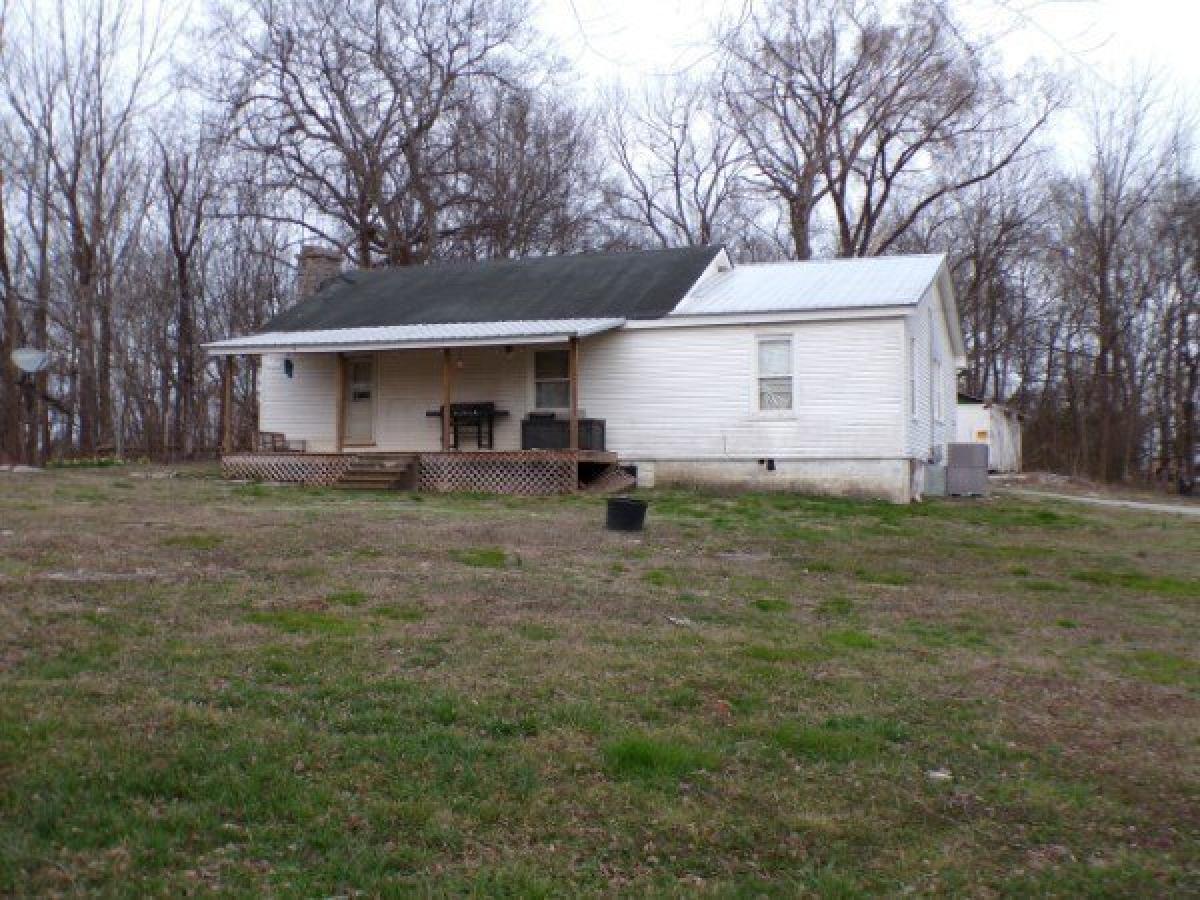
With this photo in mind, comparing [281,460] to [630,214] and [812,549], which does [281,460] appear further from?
[630,214]

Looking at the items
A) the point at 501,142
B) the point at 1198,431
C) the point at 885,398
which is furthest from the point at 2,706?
the point at 1198,431

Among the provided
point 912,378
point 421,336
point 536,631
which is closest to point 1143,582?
point 536,631

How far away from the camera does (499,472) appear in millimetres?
18000

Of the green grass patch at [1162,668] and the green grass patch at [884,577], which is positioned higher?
the green grass patch at [884,577]

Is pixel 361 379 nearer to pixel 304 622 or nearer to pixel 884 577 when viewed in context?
pixel 884 577

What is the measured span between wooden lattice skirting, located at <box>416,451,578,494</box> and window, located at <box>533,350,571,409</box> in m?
2.10

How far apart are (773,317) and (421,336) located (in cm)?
589

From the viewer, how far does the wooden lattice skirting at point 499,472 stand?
17.5 metres

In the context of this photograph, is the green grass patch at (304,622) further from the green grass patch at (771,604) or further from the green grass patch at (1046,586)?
the green grass patch at (1046,586)

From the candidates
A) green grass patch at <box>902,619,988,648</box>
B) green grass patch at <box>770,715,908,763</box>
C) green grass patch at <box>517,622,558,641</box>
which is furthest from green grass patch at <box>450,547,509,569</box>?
green grass patch at <box>770,715,908,763</box>

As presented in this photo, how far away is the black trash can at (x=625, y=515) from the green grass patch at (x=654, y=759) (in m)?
7.52

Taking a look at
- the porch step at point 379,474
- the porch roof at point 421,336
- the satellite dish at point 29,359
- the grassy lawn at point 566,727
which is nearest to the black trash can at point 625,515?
the grassy lawn at point 566,727

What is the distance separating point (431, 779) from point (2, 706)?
1.94m

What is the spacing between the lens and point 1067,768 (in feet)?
15.8
